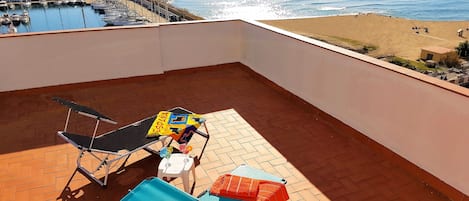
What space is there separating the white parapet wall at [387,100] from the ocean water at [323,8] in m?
46.3

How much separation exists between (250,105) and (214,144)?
4.29ft

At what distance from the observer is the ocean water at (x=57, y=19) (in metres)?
36.3

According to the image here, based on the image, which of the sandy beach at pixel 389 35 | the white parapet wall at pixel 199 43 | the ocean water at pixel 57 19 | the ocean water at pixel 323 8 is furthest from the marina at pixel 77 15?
the white parapet wall at pixel 199 43

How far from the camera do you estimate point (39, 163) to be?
3594mm

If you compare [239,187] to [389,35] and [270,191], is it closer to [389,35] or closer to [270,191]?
[270,191]

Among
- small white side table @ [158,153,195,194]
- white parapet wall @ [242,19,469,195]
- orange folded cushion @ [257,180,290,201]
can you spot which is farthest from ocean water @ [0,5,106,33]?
orange folded cushion @ [257,180,290,201]

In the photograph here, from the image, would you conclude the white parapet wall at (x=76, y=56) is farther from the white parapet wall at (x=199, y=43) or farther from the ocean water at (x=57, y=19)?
the ocean water at (x=57, y=19)

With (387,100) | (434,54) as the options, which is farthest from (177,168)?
(434,54)

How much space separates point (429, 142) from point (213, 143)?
2214 mm

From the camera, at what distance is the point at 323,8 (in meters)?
63.8

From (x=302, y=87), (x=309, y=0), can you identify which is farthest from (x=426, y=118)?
(x=309, y=0)

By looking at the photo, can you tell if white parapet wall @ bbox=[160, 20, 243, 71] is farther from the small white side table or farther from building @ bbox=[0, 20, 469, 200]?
the small white side table

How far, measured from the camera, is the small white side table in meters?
2.77

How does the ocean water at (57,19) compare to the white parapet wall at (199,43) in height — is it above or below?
below
